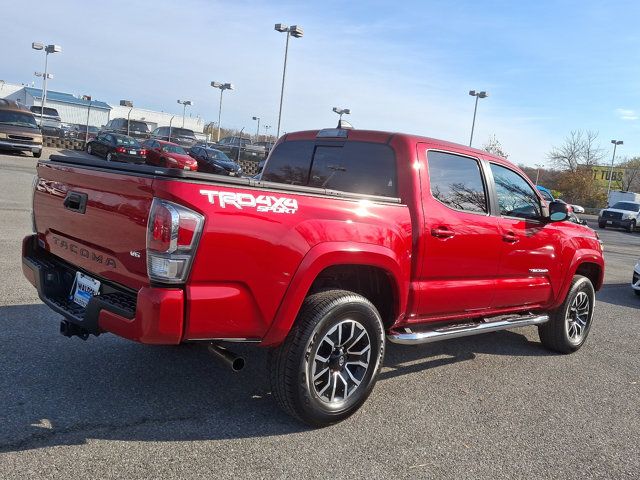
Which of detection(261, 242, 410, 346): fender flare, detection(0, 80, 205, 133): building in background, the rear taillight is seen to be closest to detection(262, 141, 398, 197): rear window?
detection(261, 242, 410, 346): fender flare

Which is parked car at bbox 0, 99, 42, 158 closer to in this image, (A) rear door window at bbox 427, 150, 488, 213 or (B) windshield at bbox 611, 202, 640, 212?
(A) rear door window at bbox 427, 150, 488, 213

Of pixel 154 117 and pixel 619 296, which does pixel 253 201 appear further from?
pixel 154 117

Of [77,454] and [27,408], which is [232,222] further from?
[27,408]

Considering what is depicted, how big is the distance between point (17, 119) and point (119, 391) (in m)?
22.3

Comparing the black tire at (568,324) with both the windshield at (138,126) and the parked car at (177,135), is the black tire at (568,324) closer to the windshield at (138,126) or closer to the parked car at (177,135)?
the parked car at (177,135)

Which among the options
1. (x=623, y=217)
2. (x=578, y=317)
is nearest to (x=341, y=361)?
(x=578, y=317)

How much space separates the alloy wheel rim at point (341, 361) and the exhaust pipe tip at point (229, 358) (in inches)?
18.3

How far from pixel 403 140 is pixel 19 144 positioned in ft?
73.3

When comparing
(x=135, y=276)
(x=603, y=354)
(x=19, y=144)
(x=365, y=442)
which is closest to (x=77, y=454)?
(x=135, y=276)

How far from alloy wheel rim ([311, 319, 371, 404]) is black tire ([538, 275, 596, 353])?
8.96ft

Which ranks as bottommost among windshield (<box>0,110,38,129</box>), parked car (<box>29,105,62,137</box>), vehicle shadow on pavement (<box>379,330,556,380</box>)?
vehicle shadow on pavement (<box>379,330,556,380</box>)

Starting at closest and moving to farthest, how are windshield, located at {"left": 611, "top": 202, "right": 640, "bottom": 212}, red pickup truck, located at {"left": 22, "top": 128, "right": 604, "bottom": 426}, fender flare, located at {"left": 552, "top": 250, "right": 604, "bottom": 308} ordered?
1. red pickup truck, located at {"left": 22, "top": 128, "right": 604, "bottom": 426}
2. fender flare, located at {"left": 552, "top": 250, "right": 604, "bottom": 308}
3. windshield, located at {"left": 611, "top": 202, "right": 640, "bottom": 212}

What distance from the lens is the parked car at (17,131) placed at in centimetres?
2220

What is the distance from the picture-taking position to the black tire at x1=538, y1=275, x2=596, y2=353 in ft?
18.7
